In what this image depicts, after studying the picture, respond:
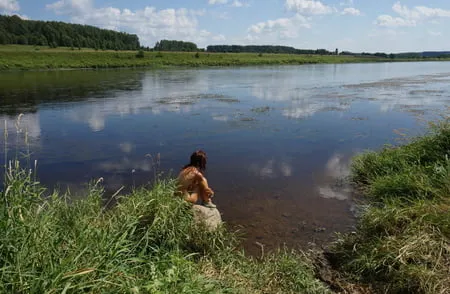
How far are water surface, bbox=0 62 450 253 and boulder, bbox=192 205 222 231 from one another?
31.7 inches

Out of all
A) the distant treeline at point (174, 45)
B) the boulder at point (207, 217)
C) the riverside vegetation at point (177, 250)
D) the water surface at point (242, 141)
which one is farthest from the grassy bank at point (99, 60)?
the distant treeline at point (174, 45)

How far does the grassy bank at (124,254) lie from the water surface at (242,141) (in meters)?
1.29

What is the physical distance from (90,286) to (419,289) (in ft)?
12.3

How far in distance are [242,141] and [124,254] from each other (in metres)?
9.65

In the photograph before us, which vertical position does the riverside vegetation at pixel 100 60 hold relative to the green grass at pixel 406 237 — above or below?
above

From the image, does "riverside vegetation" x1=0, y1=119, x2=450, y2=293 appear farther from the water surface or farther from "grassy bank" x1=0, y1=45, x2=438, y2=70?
"grassy bank" x1=0, y1=45, x2=438, y2=70

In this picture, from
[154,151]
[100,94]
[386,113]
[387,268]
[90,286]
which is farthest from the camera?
[100,94]

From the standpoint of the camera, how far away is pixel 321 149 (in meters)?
12.2

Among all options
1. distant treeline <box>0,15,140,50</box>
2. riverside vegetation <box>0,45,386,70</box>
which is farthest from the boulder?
distant treeline <box>0,15,140,50</box>

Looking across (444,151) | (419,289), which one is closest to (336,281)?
(419,289)

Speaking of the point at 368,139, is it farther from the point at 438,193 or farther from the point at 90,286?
the point at 90,286

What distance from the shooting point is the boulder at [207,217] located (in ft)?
18.8

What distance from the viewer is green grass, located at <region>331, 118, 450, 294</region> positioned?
447cm

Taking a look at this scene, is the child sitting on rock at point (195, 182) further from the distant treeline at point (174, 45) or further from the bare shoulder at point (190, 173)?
the distant treeline at point (174, 45)
